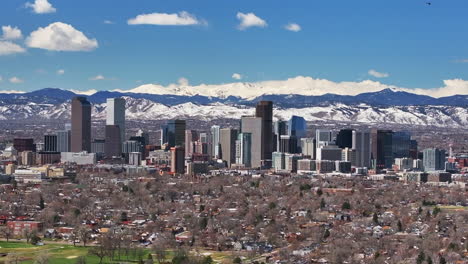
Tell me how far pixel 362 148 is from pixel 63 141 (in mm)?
41654

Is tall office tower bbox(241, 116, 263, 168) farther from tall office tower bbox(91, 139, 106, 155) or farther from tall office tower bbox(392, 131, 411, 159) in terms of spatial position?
tall office tower bbox(91, 139, 106, 155)

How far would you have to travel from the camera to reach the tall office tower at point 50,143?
145m

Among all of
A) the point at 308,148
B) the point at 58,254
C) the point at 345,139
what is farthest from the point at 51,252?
the point at 345,139

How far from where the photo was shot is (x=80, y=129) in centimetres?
14438

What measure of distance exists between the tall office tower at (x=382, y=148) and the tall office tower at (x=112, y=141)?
1362 inches

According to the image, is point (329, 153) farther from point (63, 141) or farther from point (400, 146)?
point (63, 141)

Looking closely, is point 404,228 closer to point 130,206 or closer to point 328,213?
point 328,213

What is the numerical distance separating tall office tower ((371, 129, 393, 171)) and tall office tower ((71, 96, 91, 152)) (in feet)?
127

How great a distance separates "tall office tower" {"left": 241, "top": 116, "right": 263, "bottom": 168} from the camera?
441 ft

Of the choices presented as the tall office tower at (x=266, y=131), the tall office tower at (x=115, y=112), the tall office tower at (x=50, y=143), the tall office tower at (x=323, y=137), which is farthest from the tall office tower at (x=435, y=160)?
the tall office tower at (x=115, y=112)

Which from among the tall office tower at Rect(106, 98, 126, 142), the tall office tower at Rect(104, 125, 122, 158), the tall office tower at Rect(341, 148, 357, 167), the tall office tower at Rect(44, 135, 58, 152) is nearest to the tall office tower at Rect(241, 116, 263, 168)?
the tall office tower at Rect(341, 148, 357, 167)

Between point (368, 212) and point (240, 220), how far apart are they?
35.5 feet

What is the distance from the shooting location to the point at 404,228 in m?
61.2

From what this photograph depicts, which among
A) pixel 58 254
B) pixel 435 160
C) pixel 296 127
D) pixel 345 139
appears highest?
pixel 296 127
